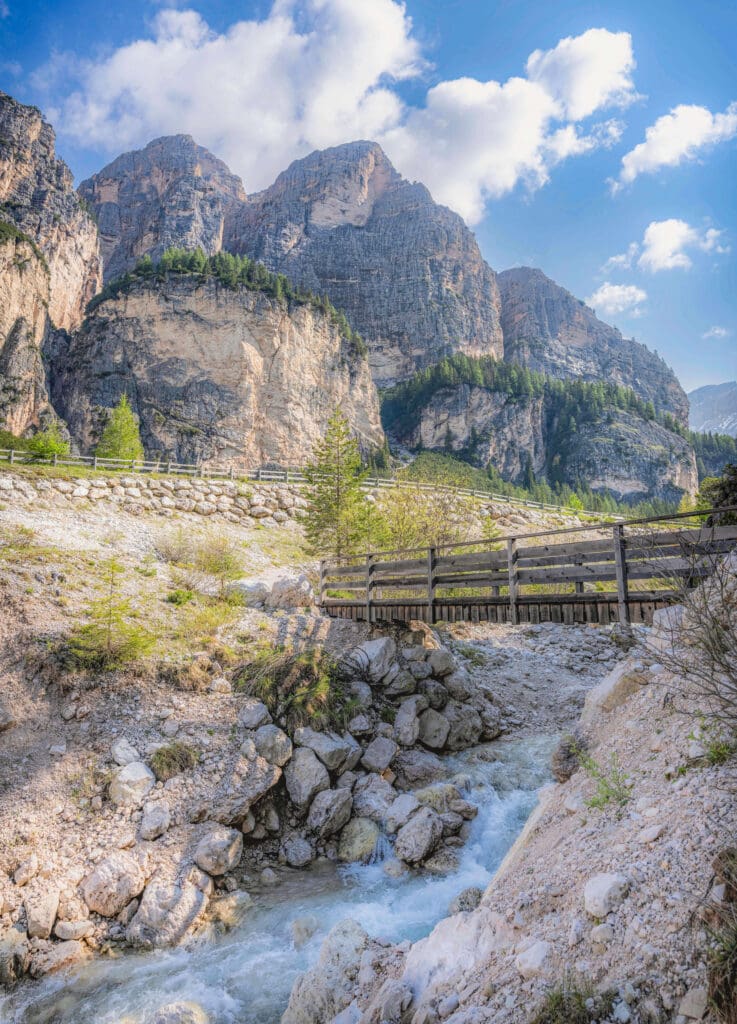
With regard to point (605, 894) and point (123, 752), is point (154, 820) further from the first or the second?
point (605, 894)

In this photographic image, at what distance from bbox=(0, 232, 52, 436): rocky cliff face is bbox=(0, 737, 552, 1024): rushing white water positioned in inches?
2433

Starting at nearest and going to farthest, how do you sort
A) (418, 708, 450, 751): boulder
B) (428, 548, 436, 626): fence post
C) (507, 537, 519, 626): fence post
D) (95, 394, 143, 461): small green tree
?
(507, 537, 519, 626): fence post
(418, 708, 450, 751): boulder
(428, 548, 436, 626): fence post
(95, 394, 143, 461): small green tree

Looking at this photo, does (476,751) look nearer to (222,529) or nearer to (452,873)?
(452,873)

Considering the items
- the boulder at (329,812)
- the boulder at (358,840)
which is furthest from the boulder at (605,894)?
the boulder at (329,812)

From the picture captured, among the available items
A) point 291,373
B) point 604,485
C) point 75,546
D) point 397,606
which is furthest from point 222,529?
point 604,485

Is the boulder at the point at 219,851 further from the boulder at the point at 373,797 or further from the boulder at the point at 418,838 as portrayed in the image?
the boulder at the point at 418,838

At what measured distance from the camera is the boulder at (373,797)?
880 cm

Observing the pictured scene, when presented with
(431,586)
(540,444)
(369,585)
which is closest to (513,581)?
(431,586)

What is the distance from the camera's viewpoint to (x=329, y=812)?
8547mm

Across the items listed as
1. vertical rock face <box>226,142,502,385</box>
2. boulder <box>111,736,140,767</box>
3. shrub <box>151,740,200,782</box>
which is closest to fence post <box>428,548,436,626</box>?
shrub <box>151,740,200,782</box>

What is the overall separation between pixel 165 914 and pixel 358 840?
9.97 ft

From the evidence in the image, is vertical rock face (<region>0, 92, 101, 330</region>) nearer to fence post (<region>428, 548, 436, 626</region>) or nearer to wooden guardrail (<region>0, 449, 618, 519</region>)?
wooden guardrail (<region>0, 449, 618, 519</region>)

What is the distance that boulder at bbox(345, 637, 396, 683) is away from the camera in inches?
476

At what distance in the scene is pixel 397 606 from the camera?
12773 millimetres
